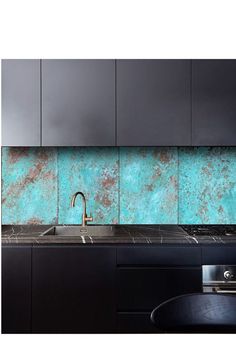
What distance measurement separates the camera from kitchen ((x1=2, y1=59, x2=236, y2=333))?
249 centimetres

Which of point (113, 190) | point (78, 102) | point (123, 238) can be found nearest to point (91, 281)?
point (123, 238)

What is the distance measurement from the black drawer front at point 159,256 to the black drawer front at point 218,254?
5cm

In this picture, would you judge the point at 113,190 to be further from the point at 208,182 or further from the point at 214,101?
the point at 214,101

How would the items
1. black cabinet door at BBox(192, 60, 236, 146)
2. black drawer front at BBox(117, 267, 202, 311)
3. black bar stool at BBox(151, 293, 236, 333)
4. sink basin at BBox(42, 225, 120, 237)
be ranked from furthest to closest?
1. sink basin at BBox(42, 225, 120, 237)
2. black cabinet door at BBox(192, 60, 236, 146)
3. black drawer front at BBox(117, 267, 202, 311)
4. black bar stool at BBox(151, 293, 236, 333)

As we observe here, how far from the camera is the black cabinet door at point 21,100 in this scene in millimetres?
2830

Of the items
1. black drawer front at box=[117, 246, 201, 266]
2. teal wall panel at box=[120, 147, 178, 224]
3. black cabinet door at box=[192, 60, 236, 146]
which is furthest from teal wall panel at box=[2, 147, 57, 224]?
black cabinet door at box=[192, 60, 236, 146]

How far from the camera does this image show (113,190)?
3.24 metres

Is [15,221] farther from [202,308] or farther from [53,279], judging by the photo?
[202,308]

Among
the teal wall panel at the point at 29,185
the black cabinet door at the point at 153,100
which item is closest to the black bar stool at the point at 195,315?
the black cabinet door at the point at 153,100

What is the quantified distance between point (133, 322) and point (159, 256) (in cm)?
46

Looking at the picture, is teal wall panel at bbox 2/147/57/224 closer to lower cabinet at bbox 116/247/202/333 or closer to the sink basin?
the sink basin
